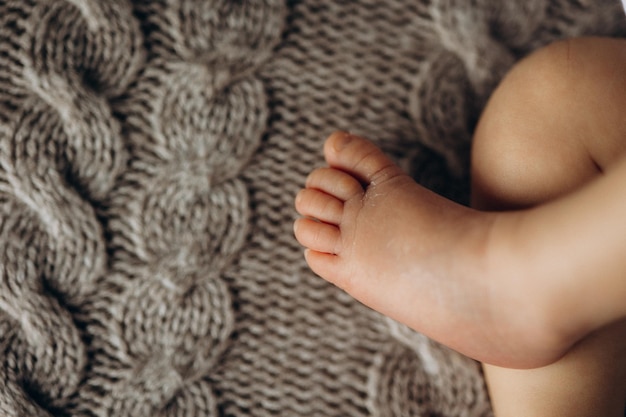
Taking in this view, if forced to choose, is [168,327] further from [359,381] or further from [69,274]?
[359,381]

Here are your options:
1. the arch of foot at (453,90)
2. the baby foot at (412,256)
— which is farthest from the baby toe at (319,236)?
the arch of foot at (453,90)

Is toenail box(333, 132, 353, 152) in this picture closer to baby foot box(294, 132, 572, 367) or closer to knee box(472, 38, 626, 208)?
baby foot box(294, 132, 572, 367)

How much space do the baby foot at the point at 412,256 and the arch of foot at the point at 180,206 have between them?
0.11m

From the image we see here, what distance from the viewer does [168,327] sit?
2.28ft

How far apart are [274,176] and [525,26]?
0.37m

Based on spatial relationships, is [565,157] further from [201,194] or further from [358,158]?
[201,194]

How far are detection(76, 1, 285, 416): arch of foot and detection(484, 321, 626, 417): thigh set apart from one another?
0.34 metres

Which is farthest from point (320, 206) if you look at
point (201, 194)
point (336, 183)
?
point (201, 194)

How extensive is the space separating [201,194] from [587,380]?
0.45 metres

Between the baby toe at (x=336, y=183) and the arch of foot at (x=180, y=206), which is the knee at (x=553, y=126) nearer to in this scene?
the baby toe at (x=336, y=183)

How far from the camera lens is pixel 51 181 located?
67cm

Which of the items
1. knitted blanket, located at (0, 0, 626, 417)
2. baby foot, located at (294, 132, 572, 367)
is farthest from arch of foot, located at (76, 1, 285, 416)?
baby foot, located at (294, 132, 572, 367)

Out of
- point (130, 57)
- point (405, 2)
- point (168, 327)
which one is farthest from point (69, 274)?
point (405, 2)

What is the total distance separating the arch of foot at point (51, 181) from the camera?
2.19ft
